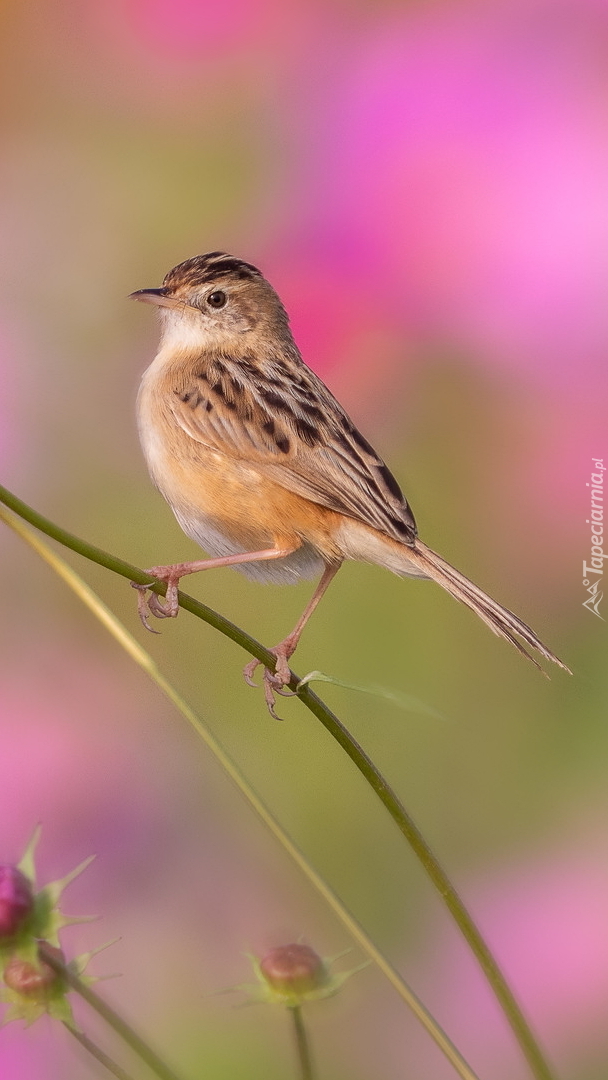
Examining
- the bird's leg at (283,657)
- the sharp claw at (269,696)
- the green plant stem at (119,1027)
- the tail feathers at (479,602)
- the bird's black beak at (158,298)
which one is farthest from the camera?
the bird's black beak at (158,298)

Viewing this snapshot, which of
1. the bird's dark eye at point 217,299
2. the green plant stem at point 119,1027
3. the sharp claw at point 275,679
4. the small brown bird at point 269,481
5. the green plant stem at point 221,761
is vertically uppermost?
the bird's dark eye at point 217,299

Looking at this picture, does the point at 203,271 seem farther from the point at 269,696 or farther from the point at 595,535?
the point at 595,535

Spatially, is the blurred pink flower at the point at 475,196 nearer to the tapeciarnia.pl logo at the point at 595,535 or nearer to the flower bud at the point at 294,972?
the tapeciarnia.pl logo at the point at 595,535

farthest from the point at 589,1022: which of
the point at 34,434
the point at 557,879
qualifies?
the point at 34,434

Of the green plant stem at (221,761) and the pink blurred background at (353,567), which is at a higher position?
the pink blurred background at (353,567)

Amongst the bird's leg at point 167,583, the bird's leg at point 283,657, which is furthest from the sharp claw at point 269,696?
the bird's leg at point 167,583
